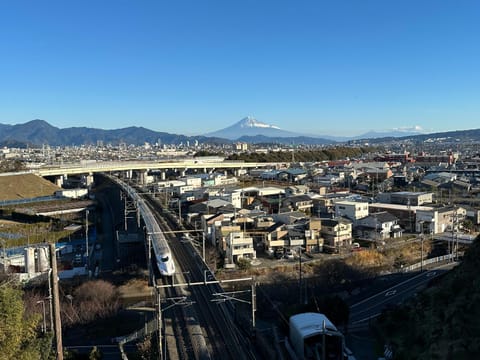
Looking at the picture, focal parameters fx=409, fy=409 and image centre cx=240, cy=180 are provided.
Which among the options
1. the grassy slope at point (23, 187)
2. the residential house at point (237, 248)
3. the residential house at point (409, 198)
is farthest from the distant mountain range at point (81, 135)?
the residential house at point (237, 248)

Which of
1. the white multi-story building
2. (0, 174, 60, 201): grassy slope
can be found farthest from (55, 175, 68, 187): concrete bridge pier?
the white multi-story building

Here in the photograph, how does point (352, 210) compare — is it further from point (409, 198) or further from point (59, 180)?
point (59, 180)

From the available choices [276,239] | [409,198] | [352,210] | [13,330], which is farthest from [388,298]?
[13,330]

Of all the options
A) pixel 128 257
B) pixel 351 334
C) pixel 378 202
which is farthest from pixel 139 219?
pixel 378 202

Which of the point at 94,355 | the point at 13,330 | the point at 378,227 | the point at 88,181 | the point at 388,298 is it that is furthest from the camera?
the point at 88,181

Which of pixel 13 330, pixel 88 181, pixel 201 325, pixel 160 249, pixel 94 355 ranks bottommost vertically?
pixel 94 355

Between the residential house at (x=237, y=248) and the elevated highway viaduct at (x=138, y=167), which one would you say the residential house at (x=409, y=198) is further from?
the elevated highway viaduct at (x=138, y=167)

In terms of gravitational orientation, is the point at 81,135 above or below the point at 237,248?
above

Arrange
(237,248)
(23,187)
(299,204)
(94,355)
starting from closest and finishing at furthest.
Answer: (94,355) → (237,248) → (299,204) → (23,187)
